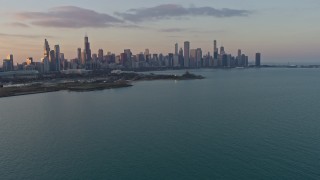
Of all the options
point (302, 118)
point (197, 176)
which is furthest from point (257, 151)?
point (302, 118)

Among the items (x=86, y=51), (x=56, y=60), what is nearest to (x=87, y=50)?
(x=86, y=51)

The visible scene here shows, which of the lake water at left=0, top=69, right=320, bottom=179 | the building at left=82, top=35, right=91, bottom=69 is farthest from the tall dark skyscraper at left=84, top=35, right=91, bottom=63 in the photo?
the lake water at left=0, top=69, right=320, bottom=179

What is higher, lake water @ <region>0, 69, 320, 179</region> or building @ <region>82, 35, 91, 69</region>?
building @ <region>82, 35, 91, 69</region>

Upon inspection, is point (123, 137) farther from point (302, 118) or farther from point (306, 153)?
point (302, 118)

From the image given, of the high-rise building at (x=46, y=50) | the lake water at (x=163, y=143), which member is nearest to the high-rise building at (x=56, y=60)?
the high-rise building at (x=46, y=50)

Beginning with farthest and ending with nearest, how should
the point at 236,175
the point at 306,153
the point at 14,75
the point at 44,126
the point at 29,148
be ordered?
the point at 14,75
the point at 44,126
the point at 29,148
the point at 306,153
the point at 236,175

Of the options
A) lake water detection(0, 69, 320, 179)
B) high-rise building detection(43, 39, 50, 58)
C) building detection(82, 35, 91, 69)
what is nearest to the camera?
lake water detection(0, 69, 320, 179)

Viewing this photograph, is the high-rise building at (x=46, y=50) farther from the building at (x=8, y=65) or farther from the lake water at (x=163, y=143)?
the lake water at (x=163, y=143)

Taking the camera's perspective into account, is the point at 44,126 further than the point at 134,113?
No

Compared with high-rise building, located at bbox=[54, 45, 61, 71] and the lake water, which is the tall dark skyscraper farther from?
the lake water
